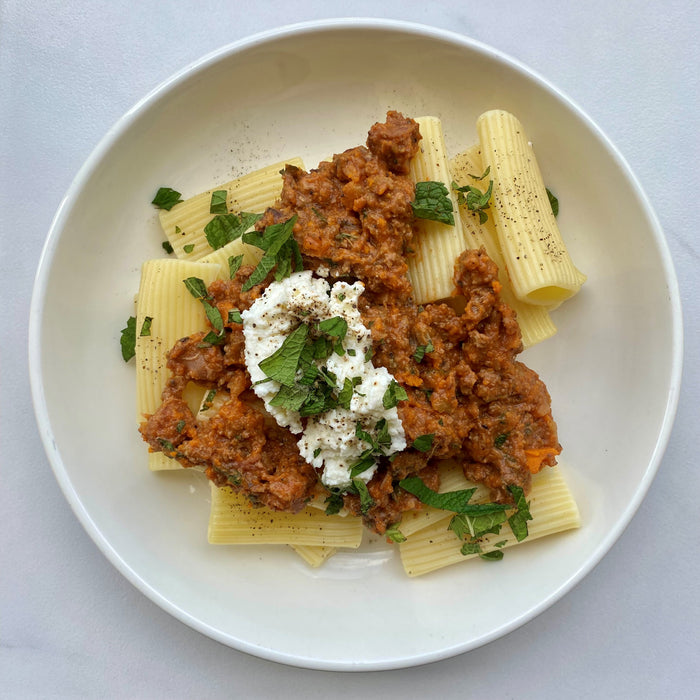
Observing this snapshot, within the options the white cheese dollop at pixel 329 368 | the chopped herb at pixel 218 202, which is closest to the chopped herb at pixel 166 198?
the chopped herb at pixel 218 202

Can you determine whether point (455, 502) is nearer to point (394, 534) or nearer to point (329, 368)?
point (394, 534)

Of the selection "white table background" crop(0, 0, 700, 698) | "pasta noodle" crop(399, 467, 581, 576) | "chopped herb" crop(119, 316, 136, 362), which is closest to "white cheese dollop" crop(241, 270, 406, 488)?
"pasta noodle" crop(399, 467, 581, 576)

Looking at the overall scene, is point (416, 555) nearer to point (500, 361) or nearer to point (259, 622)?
point (259, 622)

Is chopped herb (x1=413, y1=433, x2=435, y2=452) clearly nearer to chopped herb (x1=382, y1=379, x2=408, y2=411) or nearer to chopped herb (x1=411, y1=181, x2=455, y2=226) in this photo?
chopped herb (x1=382, y1=379, x2=408, y2=411)

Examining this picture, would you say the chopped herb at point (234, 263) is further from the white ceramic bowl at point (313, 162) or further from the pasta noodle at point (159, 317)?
the white ceramic bowl at point (313, 162)

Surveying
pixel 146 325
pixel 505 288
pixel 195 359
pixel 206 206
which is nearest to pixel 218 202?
pixel 206 206

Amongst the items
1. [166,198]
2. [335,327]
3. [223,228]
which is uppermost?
[166,198]

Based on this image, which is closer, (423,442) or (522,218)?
(423,442)
